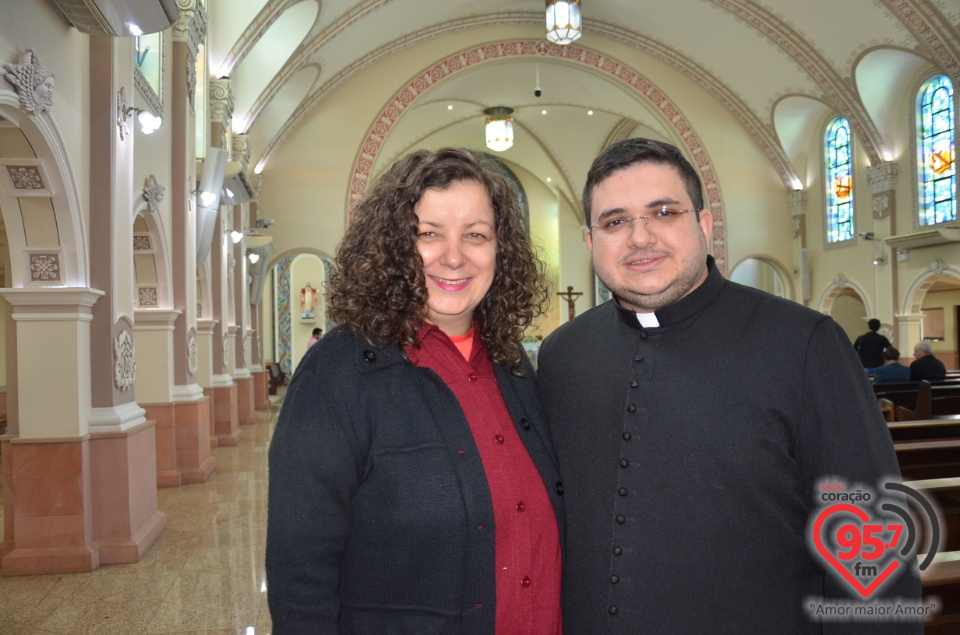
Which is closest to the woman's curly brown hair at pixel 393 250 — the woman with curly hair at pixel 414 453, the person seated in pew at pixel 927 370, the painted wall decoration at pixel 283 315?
the woman with curly hair at pixel 414 453

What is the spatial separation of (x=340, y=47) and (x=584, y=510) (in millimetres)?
11756

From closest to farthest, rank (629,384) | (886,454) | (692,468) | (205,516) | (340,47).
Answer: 1. (886,454)
2. (692,468)
3. (629,384)
4. (205,516)
5. (340,47)

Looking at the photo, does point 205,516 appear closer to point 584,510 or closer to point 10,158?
point 10,158

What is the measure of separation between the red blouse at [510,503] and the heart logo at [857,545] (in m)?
0.57

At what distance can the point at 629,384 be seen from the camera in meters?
1.85

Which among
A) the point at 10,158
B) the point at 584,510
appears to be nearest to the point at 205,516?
the point at 10,158

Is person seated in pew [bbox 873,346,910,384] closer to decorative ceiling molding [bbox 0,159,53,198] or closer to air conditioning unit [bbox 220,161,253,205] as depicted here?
air conditioning unit [bbox 220,161,253,205]

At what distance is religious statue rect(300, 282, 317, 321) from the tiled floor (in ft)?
50.8

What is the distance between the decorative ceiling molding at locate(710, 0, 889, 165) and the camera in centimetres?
1286

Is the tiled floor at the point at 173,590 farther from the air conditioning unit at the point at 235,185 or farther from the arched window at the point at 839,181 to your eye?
the arched window at the point at 839,181

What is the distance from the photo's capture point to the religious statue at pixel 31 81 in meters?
3.93

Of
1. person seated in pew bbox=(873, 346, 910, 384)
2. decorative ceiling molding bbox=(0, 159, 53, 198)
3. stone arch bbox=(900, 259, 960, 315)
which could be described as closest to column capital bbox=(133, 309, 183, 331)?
decorative ceiling molding bbox=(0, 159, 53, 198)

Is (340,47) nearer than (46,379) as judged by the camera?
No

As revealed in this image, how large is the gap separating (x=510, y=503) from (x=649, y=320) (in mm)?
595
